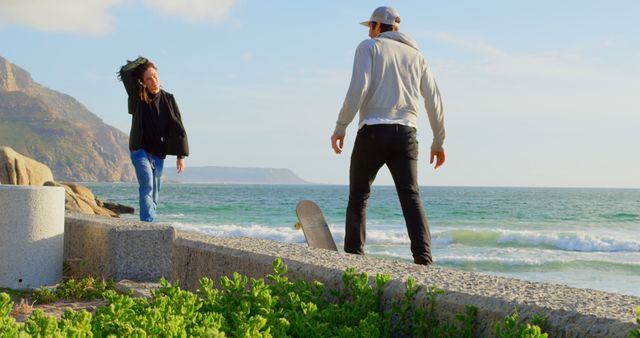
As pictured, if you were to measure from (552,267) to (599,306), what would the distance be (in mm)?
17252

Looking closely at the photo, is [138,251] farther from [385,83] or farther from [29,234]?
[385,83]

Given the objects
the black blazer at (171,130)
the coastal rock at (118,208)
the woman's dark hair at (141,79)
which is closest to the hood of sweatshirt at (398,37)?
the black blazer at (171,130)

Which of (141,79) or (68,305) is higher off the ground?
(141,79)

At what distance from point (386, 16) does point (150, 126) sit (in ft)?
9.99

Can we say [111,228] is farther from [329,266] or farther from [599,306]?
[599,306]

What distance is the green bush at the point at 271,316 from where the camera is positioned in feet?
8.48

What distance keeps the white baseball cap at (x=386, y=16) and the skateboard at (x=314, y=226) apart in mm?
1741

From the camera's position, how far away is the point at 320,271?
370cm

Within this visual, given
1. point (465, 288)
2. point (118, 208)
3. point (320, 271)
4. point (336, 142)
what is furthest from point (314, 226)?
point (118, 208)

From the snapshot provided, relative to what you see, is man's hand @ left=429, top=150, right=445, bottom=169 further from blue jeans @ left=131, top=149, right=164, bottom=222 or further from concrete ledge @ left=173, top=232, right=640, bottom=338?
blue jeans @ left=131, top=149, right=164, bottom=222

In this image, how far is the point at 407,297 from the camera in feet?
10.3

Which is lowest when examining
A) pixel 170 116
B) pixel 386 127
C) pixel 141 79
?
pixel 386 127

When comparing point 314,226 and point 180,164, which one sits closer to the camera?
point 314,226

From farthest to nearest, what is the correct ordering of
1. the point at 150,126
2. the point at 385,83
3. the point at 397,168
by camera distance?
the point at 150,126, the point at 385,83, the point at 397,168
